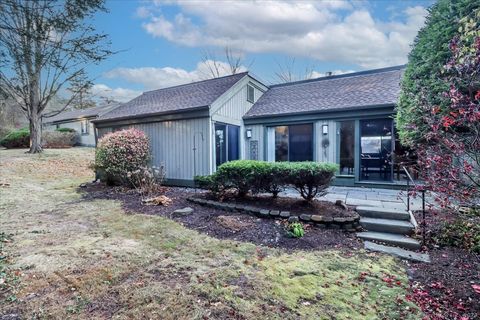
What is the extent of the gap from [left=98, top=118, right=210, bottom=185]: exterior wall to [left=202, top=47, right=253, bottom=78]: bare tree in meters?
20.3

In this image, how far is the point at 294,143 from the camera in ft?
33.4

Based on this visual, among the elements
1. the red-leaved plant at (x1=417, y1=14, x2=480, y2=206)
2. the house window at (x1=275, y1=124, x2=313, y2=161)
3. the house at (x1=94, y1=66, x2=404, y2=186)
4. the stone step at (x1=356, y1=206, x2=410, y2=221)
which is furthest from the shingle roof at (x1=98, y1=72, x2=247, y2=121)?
the red-leaved plant at (x1=417, y1=14, x2=480, y2=206)

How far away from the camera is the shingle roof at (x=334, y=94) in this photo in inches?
360

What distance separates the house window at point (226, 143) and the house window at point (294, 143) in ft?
5.39

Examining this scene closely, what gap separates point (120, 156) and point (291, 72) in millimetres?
22419

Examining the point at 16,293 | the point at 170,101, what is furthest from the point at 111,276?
the point at 170,101

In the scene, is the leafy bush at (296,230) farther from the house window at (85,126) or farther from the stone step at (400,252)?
the house window at (85,126)

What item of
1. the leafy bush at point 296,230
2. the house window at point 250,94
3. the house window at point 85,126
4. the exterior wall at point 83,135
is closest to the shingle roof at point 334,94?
the house window at point 250,94

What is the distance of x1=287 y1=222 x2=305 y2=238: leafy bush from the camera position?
14.5 ft

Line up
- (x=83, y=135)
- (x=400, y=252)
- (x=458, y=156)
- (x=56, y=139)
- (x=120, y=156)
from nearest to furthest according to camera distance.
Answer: (x=458, y=156) < (x=400, y=252) < (x=120, y=156) < (x=56, y=139) < (x=83, y=135)

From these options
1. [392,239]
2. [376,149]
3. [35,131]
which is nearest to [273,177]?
[392,239]

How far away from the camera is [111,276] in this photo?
3137 mm

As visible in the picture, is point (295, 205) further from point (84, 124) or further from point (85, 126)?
point (84, 124)

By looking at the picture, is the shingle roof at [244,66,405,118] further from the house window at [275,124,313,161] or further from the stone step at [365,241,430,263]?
the stone step at [365,241,430,263]
